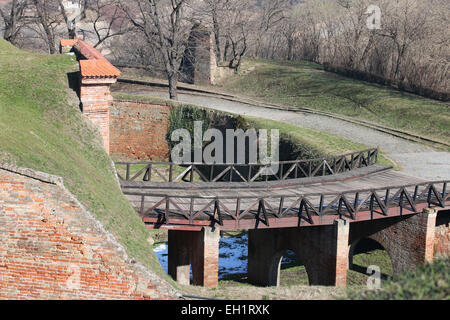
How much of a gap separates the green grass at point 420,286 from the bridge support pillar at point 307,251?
664cm

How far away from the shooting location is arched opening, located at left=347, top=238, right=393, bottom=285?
16672mm

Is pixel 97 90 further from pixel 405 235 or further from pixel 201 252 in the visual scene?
pixel 405 235

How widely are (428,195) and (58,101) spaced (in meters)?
9.54

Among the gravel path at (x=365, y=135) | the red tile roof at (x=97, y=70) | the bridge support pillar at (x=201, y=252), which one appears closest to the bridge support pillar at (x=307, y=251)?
the bridge support pillar at (x=201, y=252)

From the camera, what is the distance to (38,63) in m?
15.5

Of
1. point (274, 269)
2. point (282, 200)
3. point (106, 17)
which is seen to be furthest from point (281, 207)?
point (106, 17)

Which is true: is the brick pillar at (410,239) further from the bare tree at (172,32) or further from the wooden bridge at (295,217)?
the bare tree at (172,32)

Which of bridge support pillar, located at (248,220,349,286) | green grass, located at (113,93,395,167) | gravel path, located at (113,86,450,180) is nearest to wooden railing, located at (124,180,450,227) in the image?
bridge support pillar, located at (248,220,349,286)

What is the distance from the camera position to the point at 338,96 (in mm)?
28953

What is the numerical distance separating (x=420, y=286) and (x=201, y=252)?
7157mm

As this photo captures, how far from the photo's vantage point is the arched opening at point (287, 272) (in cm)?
1551

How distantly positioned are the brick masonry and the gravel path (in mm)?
11856
